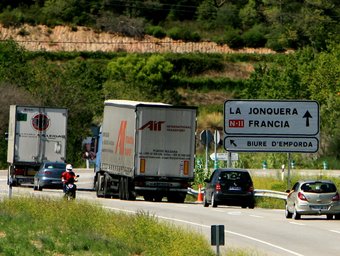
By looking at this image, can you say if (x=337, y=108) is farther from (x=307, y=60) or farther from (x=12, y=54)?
(x=12, y=54)

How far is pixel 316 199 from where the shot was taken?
3872 cm

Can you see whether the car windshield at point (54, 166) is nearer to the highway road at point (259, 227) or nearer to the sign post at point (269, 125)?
the highway road at point (259, 227)

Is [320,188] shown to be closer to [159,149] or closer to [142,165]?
[159,149]

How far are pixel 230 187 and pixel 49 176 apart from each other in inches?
494

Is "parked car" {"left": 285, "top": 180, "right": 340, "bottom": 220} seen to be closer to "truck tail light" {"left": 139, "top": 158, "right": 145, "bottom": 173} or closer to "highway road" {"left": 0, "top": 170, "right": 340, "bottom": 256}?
"highway road" {"left": 0, "top": 170, "right": 340, "bottom": 256}

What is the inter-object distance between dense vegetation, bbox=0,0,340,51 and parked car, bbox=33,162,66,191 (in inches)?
2852

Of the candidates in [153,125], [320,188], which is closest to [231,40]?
[153,125]

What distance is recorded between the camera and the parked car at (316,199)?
38.7 metres

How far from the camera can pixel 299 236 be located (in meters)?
32.2


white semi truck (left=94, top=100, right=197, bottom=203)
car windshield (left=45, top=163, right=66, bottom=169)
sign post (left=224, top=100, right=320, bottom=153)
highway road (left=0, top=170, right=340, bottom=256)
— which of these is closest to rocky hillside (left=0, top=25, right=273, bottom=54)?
car windshield (left=45, top=163, right=66, bottom=169)

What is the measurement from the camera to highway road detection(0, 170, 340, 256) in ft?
94.6

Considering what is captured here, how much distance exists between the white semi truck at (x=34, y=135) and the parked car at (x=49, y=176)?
1.88 meters

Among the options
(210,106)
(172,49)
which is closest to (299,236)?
(210,106)

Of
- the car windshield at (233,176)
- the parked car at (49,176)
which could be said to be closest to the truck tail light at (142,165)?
the car windshield at (233,176)
